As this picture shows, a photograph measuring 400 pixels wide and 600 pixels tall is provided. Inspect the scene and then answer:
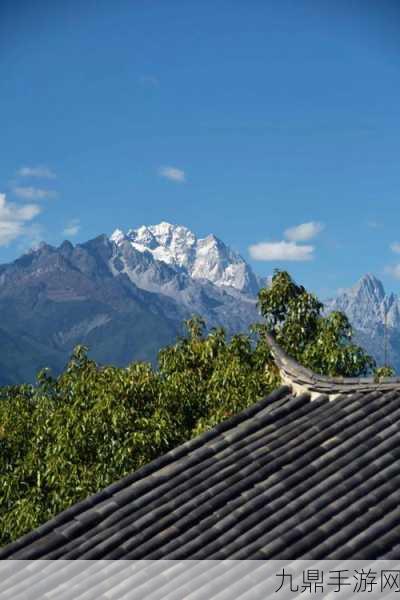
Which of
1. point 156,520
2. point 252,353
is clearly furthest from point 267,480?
point 252,353

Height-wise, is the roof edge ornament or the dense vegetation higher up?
the dense vegetation

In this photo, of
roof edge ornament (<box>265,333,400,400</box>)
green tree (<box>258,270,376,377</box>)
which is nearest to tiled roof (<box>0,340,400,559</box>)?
roof edge ornament (<box>265,333,400,400</box>)

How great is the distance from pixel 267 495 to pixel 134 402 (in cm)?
983

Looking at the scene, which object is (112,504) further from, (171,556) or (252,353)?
(252,353)

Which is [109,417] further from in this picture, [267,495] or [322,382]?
[267,495]

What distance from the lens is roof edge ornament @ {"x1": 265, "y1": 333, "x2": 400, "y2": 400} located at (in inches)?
382

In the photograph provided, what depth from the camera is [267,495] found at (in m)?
8.26

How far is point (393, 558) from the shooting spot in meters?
6.71

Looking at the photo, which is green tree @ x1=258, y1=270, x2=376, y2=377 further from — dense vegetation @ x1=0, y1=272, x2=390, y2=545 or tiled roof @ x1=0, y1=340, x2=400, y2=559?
tiled roof @ x1=0, y1=340, x2=400, y2=559

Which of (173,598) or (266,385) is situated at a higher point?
(266,385)

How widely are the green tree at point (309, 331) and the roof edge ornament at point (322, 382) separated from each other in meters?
8.80

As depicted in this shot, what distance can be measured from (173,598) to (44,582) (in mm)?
1413

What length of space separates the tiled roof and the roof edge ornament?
0.02 meters

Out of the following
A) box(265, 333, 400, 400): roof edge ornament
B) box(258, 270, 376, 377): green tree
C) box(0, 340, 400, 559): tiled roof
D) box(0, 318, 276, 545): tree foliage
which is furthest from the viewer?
box(258, 270, 376, 377): green tree
